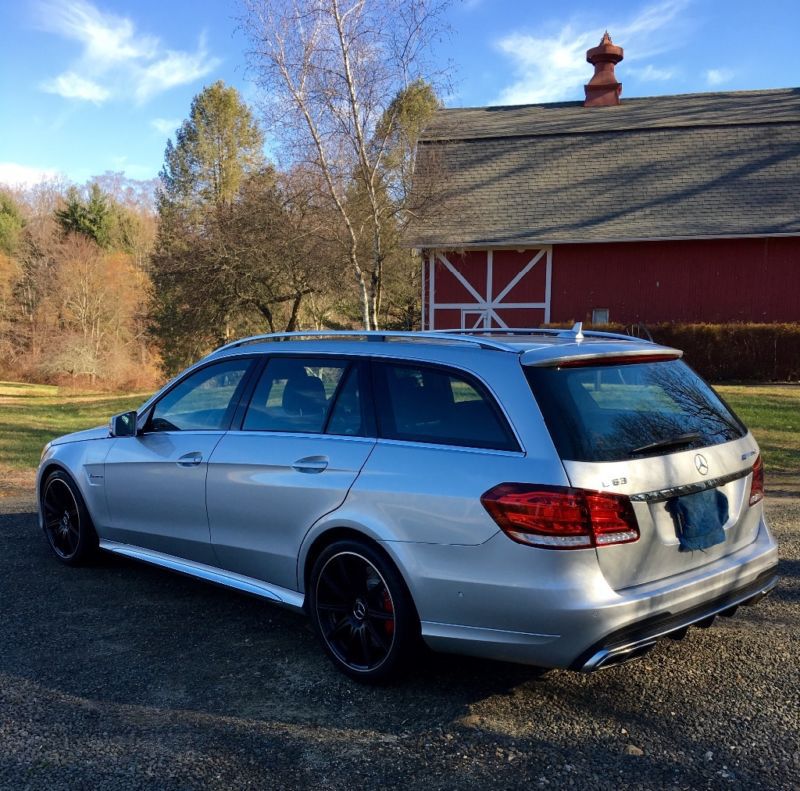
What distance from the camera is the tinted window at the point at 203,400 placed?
14.9 feet

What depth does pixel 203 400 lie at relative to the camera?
4.74m

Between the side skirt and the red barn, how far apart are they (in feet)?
58.4

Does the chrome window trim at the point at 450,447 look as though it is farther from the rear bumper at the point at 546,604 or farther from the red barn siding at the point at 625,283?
the red barn siding at the point at 625,283

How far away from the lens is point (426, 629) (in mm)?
3367

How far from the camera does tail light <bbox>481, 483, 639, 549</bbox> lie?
3.03 metres

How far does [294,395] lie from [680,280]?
A: 821 inches

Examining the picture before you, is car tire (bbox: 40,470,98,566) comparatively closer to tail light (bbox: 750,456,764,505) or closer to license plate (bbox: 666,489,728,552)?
license plate (bbox: 666,489,728,552)

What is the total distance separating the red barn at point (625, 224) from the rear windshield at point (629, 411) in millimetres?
18348

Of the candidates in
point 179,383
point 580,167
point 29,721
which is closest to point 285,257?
point 580,167

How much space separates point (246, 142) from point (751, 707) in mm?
48084

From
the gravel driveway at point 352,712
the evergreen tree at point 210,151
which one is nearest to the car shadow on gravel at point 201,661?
the gravel driveway at point 352,712

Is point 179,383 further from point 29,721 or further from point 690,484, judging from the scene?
point 690,484

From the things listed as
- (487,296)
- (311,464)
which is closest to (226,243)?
(487,296)

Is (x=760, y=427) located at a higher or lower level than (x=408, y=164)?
lower
